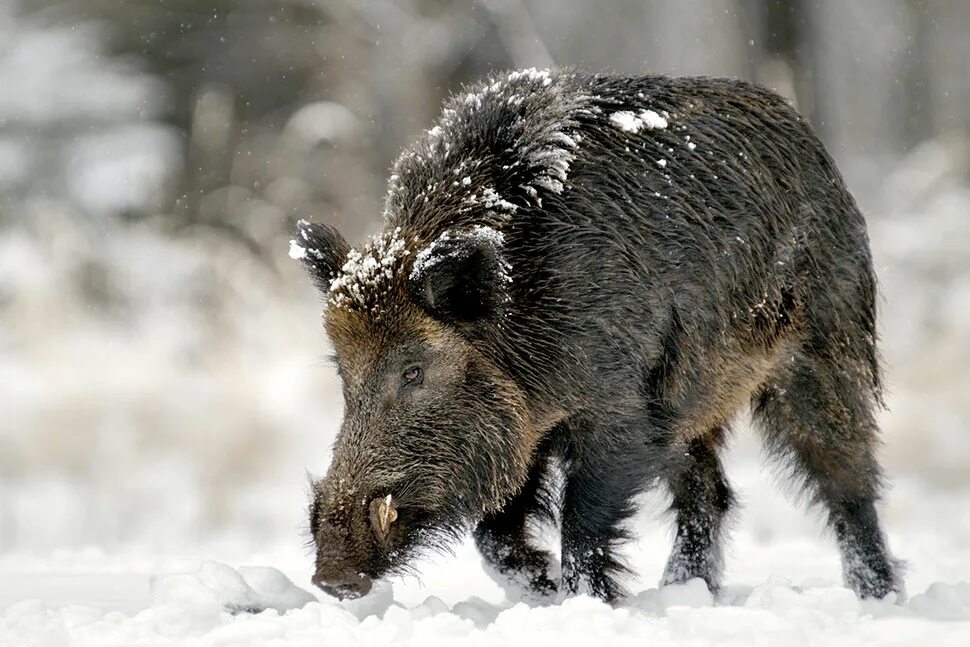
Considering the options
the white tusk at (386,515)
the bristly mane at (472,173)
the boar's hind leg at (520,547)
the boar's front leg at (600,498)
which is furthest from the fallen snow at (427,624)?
the bristly mane at (472,173)

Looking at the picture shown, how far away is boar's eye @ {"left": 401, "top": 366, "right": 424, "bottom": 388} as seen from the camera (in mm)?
4316

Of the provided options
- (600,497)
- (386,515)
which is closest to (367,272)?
(386,515)

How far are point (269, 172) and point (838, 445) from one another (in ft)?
21.3

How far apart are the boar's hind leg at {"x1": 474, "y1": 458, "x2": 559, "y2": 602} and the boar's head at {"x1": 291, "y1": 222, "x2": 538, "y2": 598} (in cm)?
45

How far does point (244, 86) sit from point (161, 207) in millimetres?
1361

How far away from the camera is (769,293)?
4.99 meters

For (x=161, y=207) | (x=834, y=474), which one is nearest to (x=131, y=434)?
(x=161, y=207)

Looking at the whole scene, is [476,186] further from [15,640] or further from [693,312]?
[15,640]

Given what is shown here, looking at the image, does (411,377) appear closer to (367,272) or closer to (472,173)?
(367,272)

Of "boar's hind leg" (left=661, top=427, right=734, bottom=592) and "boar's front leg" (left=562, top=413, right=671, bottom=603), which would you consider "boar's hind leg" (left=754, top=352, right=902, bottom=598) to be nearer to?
"boar's hind leg" (left=661, top=427, right=734, bottom=592)

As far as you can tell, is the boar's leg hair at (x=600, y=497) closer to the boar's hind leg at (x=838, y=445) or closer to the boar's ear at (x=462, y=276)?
the boar's ear at (x=462, y=276)

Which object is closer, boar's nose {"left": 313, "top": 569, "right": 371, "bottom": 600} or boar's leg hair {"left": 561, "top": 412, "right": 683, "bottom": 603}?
boar's nose {"left": 313, "top": 569, "right": 371, "bottom": 600}

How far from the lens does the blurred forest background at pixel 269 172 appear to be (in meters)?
8.59

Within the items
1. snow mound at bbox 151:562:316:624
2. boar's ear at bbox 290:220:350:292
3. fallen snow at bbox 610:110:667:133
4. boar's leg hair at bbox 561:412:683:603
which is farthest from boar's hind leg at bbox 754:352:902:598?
snow mound at bbox 151:562:316:624
